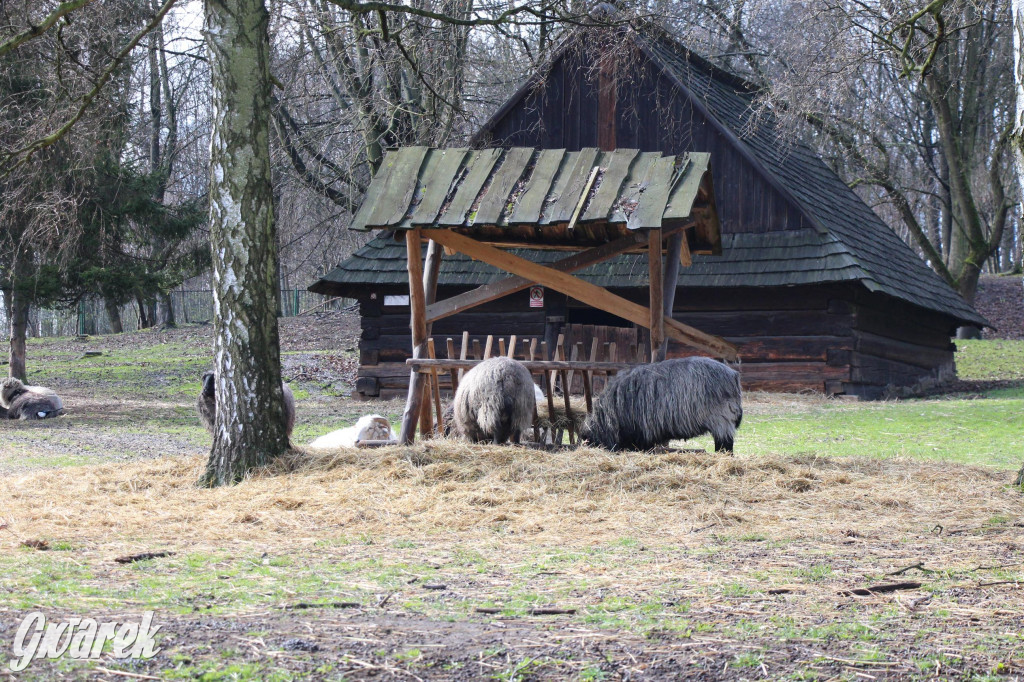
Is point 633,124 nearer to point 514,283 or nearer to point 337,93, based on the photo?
point 337,93

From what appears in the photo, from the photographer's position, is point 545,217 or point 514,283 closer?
point 545,217

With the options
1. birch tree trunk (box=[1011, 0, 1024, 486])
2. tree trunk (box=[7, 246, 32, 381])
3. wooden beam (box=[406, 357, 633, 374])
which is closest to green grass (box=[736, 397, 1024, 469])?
wooden beam (box=[406, 357, 633, 374])

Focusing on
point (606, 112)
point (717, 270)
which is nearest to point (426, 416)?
point (717, 270)

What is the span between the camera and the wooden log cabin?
1819 centimetres

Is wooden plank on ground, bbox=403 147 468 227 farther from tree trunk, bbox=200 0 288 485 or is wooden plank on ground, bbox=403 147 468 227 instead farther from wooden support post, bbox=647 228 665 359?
wooden support post, bbox=647 228 665 359

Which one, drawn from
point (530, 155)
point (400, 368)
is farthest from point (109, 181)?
point (530, 155)

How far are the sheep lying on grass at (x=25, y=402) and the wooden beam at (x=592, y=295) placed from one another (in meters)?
9.77

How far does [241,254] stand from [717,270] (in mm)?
11784

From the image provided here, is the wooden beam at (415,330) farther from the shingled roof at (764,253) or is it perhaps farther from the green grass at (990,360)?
the green grass at (990,360)

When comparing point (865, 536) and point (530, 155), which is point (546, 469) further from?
point (530, 155)

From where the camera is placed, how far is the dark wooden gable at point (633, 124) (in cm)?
1916

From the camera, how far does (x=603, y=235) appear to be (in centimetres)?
1012

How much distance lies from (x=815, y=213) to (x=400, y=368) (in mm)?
8549

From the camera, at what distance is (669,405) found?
8969 millimetres
